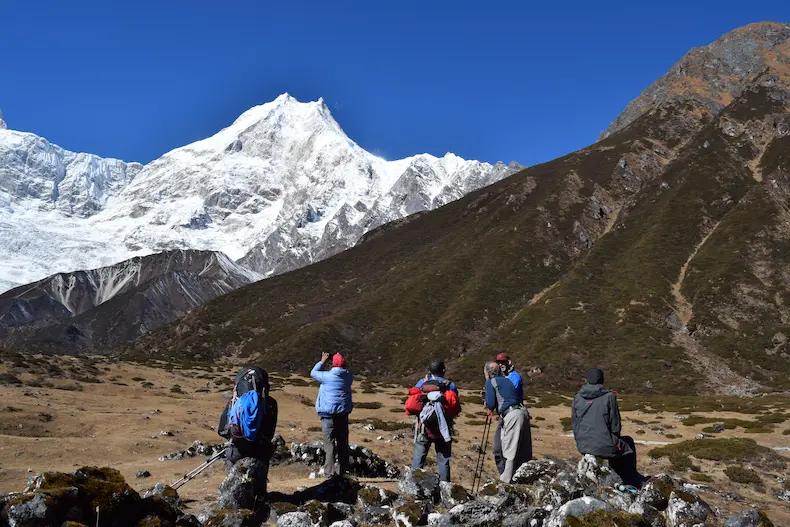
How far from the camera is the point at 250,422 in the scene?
11.2 meters

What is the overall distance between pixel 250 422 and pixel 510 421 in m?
5.96

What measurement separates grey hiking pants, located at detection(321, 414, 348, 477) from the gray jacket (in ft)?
18.2

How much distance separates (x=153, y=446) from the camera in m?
21.9

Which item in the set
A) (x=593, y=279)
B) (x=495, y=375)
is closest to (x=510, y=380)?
(x=495, y=375)

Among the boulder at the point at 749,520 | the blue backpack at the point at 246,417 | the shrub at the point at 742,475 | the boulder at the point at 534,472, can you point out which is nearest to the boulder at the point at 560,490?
the boulder at the point at 534,472

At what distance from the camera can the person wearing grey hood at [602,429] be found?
12273 millimetres

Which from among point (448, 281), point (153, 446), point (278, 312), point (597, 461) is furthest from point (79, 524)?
point (278, 312)

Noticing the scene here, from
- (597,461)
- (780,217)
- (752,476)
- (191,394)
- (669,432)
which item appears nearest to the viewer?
(597,461)

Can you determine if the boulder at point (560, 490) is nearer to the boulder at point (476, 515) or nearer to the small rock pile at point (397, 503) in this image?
the small rock pile at point (397, 503)

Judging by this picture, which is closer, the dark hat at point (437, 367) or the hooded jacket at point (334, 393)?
the hooded jacket at point (334, 393)

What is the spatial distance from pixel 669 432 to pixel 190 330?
124 meters

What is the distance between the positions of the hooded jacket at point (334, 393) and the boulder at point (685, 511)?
23.5ft

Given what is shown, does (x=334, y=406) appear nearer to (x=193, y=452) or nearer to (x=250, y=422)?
(x=250, y=422)

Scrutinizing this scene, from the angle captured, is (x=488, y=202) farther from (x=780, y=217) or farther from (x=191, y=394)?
(x=191, y=394)
